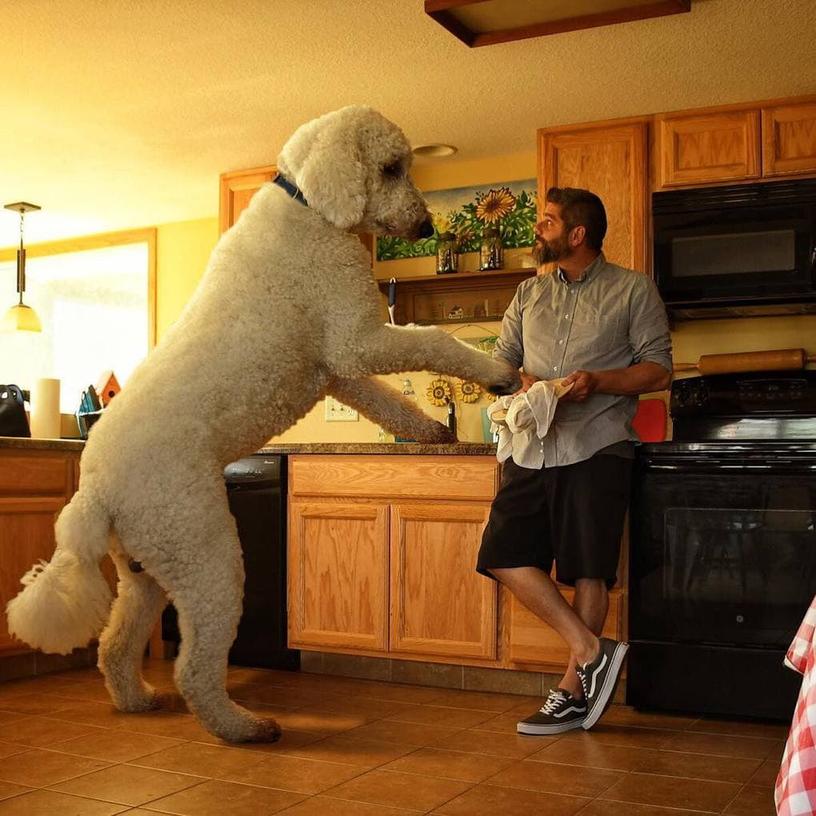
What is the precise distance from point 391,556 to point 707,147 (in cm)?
204

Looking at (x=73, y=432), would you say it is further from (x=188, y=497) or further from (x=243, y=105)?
(x=188, y=497)

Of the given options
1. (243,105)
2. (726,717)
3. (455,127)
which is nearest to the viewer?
(726,717)

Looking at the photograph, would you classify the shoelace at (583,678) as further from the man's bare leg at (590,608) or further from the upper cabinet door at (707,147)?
the upper cabinet door at (707,147)

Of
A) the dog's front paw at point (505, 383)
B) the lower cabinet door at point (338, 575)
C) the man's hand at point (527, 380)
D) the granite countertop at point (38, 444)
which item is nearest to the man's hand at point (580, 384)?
the man's hand at point (527, 380)

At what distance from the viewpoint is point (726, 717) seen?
2979mm

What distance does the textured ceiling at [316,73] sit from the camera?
320cm

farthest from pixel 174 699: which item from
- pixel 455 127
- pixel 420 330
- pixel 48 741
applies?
pixel 455 127

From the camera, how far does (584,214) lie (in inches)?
115

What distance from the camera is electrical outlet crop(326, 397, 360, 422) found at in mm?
5004

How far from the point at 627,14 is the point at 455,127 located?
4.00 feet

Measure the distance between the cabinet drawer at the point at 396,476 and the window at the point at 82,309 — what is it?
A: 249 centimetres

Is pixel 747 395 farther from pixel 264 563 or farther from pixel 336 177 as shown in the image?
pixel 336 177

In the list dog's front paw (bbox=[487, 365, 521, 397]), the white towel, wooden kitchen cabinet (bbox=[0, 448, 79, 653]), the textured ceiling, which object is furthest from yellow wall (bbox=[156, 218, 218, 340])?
dog's front paw (bbox=[487, 365, 521, 397])

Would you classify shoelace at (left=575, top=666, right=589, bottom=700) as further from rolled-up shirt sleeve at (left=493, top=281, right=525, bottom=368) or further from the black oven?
rolled-up shirt sleeve at (left=493, top=281, right=525, bottom=368)
